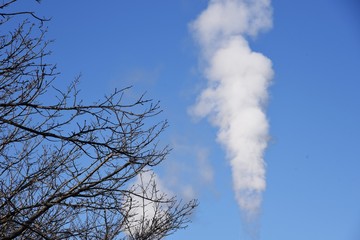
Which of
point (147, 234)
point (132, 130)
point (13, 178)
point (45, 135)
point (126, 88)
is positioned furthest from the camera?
point (147, 234)

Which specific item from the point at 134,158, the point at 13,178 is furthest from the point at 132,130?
the point at 13,178

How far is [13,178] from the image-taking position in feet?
18.9

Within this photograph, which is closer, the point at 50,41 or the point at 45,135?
the point at 45,135

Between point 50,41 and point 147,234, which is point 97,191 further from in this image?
point 147,234

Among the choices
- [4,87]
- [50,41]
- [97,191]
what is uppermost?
[50,41]

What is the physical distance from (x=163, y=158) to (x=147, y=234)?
2.25 m

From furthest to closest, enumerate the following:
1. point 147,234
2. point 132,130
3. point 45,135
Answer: point 147,234 → point 132,130 → point 45,135

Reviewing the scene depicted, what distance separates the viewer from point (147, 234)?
6828mm

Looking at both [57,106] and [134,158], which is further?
[134,158]

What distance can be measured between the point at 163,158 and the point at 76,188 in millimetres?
971

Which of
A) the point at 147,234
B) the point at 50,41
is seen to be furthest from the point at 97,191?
the point at 147,234

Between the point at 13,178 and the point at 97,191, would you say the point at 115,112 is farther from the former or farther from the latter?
the point at 13,178

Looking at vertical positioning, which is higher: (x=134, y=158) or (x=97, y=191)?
(x=134, y=158)

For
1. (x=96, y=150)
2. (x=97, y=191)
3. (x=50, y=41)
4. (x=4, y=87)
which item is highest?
(x=50, y=41)
